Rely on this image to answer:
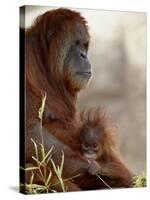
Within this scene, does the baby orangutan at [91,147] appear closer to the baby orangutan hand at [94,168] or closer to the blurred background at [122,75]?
the baby orangutan hand at [94,168]

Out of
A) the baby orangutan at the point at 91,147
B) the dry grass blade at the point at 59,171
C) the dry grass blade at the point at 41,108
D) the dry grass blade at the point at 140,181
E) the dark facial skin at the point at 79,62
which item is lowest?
the dry grass blade at the point at 140,181

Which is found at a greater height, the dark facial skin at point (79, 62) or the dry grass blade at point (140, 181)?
the dark facial skin at point (79, 62)

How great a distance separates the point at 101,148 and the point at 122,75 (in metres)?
0.32

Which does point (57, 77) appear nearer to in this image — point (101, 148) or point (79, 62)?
point (79, 62)

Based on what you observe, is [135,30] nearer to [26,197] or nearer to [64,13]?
[64,13]

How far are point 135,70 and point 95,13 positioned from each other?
0.98 ft

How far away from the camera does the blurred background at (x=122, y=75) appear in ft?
8.71

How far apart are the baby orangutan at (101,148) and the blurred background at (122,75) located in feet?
0.11

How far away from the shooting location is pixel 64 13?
257 cm

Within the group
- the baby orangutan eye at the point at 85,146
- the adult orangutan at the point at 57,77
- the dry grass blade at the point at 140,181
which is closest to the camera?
the adult orangutan at the point at 57,77

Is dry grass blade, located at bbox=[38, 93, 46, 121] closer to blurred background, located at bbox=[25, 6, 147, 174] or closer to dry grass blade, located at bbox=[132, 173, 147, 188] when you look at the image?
blurred background, located at bbox=[25, 6, 147, 174]

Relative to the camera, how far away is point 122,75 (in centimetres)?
272

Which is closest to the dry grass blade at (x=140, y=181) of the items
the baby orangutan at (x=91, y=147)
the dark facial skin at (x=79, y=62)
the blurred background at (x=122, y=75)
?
the blurred background at (x=122, y=75)

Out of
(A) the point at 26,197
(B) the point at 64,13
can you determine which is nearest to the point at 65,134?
(A) the point at 26,197
